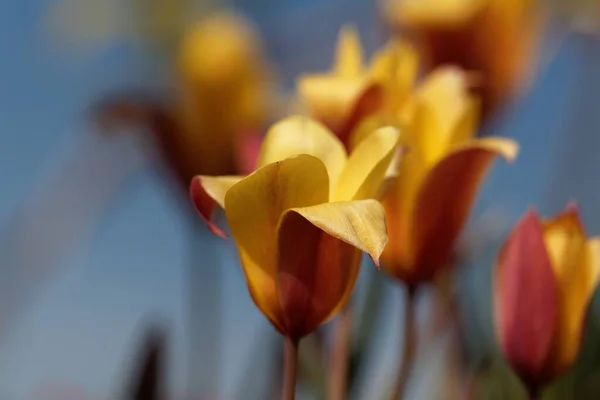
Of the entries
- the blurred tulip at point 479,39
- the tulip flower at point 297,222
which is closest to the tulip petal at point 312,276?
the tulip flower at point 297,222

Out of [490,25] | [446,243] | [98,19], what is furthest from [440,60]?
[98,19]

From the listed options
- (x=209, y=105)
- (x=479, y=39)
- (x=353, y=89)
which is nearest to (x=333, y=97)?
(x=353, y=89)

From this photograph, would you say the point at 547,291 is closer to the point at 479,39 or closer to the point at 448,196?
the point at 448,196

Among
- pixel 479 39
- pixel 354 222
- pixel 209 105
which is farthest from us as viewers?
pixel 209 105

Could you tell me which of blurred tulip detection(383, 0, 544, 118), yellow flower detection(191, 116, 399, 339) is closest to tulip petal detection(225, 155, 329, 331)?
yellow flower detection(191, 116, 399, 339)

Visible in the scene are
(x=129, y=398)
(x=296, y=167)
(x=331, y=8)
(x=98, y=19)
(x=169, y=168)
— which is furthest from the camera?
(x=98, y=19)

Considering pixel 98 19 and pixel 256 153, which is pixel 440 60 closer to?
pixel 256 153

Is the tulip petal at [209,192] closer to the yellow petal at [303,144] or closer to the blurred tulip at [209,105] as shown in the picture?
the yellow petal at [303,144]
